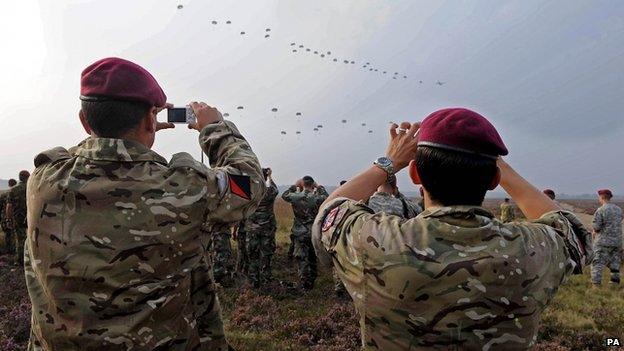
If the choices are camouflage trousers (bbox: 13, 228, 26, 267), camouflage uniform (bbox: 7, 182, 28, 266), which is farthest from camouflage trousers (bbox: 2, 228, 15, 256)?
camouflage uniform (bbox: 7, 182, 28, 266)

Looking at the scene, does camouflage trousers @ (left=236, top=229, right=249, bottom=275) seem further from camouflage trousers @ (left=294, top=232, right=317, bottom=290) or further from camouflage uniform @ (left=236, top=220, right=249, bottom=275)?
camouflage trousers @ (left=294, top=232, right=317, bottom=290)

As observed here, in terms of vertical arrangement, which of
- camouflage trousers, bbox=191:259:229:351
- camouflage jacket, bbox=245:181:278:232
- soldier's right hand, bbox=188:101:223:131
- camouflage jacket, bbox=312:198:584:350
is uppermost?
soldier's right hand, bbox=188:101:223:131

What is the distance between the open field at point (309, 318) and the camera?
7.42 m

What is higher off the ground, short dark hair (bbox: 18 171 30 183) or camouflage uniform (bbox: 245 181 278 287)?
short dark hair (bbox: 18 171 30 183)

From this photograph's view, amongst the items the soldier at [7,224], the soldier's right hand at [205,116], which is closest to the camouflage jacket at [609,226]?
the soldier's right hand at [205,116]

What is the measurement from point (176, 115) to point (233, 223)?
74cm

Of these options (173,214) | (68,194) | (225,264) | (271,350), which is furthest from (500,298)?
(225,264)

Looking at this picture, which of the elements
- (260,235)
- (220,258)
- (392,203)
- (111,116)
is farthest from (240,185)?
(220,258)

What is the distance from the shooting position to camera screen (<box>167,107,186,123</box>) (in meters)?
2.47

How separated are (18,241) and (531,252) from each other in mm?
15157

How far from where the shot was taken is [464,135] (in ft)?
5.96

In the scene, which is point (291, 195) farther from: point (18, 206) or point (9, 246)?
point (9, 246)

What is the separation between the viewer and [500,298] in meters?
1.75

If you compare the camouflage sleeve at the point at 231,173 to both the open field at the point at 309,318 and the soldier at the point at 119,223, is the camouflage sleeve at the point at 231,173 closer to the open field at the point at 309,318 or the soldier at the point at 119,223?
the soldier at the point at 119,223
